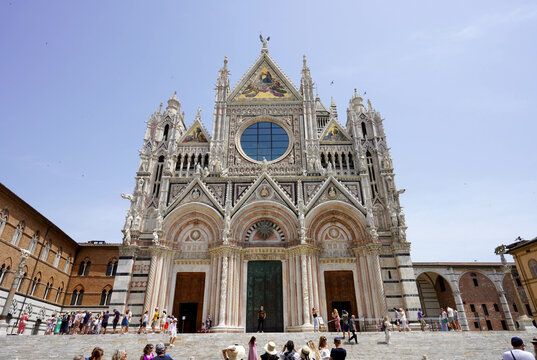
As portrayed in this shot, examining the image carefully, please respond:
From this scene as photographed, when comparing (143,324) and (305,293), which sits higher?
(305,293)

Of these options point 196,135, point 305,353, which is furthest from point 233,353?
point 196,135

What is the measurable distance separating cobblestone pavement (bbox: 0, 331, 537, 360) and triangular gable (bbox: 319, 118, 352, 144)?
573 inches

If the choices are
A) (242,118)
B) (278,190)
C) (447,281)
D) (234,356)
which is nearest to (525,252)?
(447,281)

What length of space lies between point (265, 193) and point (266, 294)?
661 centimetres

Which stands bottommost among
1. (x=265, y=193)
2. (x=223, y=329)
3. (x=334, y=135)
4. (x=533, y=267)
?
(x=223, y=329)

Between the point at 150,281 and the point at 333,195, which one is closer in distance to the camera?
the point at 150,281

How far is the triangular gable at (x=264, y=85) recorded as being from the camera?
2716 centimetres

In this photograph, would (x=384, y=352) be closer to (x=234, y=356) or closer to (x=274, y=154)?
(x=234, y=356)

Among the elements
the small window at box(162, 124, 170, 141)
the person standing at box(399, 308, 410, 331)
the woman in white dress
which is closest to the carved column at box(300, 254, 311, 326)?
the person standing at box(399, 308, 410, 331)

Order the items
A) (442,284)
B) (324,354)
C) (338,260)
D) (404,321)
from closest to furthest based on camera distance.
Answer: (324,354) < (404,321) < (338,260) < (442,284)

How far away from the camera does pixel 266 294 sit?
2019 cm

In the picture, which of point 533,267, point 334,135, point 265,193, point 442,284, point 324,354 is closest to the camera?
point 324,354

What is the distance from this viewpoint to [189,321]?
19.8 meters

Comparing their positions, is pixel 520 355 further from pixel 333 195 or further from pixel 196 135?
pixel 196 135
